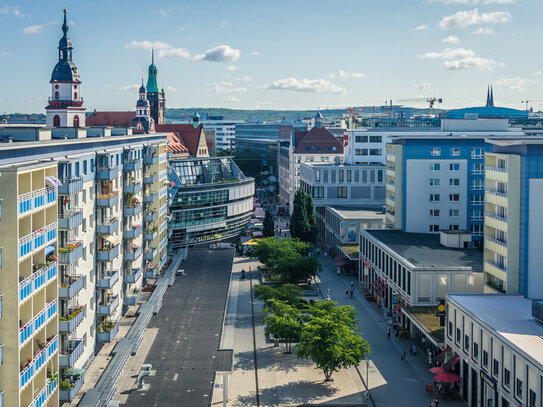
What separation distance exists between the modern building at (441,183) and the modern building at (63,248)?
29.1 m

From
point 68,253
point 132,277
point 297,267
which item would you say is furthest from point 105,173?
point 297,267

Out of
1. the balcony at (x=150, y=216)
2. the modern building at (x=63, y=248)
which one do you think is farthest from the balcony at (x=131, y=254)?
the balcony at (x=150, y=216)

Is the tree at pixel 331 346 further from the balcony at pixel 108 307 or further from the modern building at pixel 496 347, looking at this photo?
the balcony at pixel 108 307

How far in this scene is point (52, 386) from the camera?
35.6 meters

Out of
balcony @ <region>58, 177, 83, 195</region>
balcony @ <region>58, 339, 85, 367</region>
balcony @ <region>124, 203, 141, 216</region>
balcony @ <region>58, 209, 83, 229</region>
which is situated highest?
balcony @ <region>58, 177, 83, 195</region>

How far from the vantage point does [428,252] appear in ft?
222

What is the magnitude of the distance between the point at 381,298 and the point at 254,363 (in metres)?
22.4

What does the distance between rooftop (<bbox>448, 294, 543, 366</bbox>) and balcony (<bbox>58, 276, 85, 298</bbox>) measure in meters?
24.5

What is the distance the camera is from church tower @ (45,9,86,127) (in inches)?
4350

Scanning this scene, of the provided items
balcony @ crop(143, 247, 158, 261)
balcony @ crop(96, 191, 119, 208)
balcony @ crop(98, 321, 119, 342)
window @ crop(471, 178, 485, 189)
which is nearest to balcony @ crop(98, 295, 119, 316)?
balcony @ crop(98, 321, 119, 342)

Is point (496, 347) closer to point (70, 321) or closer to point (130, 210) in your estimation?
point (70, 321)

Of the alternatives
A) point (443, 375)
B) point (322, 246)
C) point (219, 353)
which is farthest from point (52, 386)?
point (322, 246)

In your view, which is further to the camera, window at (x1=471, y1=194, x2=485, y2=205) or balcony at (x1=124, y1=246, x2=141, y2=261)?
window at (x1=471, y1=194, x2=485, y2=205)

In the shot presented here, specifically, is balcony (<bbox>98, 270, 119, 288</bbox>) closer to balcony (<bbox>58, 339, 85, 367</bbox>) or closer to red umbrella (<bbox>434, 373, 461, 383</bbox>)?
balcony (<bbox>58, 339, 85, 367</bbox>)
